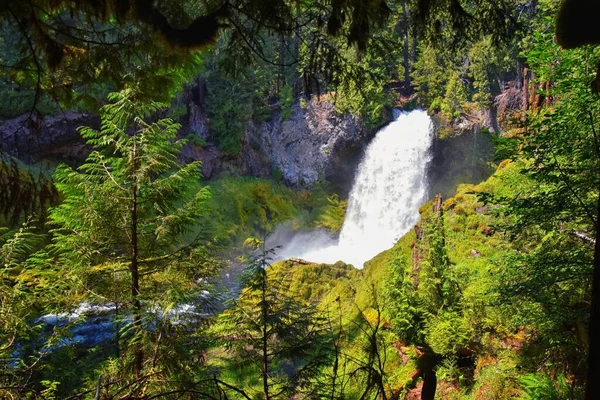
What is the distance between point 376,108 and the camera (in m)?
27.7

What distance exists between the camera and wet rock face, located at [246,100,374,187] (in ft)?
99.7

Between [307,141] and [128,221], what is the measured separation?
26630mm

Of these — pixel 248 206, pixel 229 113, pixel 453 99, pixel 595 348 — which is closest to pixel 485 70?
pixel 453 99

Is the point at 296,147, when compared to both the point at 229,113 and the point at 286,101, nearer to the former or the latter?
the point at 286,101

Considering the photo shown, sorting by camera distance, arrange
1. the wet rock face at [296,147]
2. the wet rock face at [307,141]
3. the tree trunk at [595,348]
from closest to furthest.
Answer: the tree trunk at [595,348] < the wet rock face at [296,147] < the wet rock face at [307,141]

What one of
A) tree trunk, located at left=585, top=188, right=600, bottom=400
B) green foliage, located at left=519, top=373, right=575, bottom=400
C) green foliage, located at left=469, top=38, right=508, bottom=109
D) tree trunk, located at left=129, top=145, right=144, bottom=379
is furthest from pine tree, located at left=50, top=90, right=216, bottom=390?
green foliage, located at left=469, top=38, right=508, bottom=109

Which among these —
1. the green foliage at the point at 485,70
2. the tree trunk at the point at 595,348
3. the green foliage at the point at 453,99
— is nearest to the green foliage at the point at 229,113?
the green foliage at the point at 453,99

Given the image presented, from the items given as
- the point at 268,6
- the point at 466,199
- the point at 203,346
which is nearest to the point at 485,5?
the point at 268,6

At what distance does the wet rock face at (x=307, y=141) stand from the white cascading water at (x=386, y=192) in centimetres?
256

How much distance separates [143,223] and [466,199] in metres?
10.8

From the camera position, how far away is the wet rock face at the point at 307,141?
3039cm

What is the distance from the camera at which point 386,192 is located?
2633cm

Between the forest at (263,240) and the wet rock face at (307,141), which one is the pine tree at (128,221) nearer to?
the forest at (263,240)

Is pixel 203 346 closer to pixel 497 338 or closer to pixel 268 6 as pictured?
pixel 268 6
